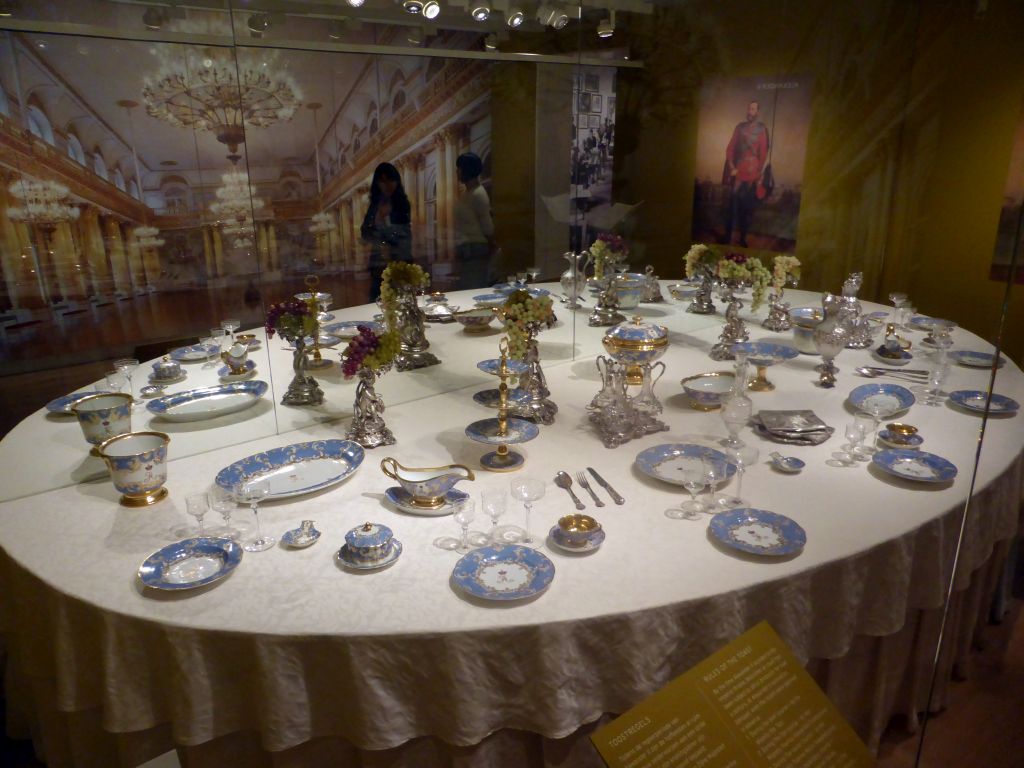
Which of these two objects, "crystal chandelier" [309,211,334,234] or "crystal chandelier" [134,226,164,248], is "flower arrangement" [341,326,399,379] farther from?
"crystal chandelier" [134,226,164,248]

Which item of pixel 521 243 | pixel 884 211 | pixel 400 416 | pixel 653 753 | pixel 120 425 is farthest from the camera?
pixel 884 211

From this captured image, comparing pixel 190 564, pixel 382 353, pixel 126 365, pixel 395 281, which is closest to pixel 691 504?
pixel 382 353

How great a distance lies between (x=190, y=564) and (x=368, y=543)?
0.44 metres

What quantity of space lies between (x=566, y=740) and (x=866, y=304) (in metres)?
3.54

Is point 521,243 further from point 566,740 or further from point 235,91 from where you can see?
point 566,740

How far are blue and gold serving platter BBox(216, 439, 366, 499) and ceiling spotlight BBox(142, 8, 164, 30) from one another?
136cm

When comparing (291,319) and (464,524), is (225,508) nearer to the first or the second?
(464,524)

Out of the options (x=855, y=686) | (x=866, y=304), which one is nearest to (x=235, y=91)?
(x=855, y=686)

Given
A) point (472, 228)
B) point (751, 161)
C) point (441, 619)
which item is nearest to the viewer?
point (441, 619)

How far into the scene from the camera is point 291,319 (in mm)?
2529

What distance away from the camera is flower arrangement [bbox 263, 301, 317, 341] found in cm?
252

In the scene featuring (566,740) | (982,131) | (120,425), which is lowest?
(566,740)

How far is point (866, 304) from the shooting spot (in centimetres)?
418

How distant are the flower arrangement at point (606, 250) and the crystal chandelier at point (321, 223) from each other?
1828mm
